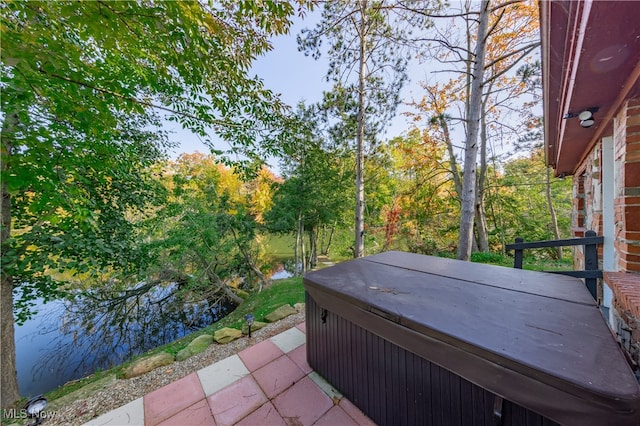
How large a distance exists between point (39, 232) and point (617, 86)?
5381mm

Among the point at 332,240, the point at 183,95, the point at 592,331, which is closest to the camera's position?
the point at 592,331

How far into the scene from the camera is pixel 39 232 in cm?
234

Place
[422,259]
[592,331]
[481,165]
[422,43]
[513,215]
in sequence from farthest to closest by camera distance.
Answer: [513,215] < [481,165] < [422,43] < [422,259] < [592,331]

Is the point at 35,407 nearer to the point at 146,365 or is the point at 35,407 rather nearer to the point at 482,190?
the point at 146,365

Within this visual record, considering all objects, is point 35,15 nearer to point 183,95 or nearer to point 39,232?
point 183,95

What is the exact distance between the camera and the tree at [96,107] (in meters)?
1.57

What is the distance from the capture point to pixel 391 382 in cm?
136

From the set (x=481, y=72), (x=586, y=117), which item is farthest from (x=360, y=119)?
(x=586, y=117)

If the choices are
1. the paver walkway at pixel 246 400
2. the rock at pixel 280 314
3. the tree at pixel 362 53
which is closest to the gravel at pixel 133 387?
the paver walkway at pixel 246 400

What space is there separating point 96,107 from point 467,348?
342cm

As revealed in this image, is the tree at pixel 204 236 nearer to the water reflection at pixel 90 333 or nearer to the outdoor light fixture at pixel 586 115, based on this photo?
the water reflection at pixel 90 333

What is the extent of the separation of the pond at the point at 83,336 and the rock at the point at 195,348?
2611mm

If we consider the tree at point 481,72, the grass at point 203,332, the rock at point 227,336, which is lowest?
the grass at point 203,332

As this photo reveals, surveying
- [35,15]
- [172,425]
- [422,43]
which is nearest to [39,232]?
[35,15]
